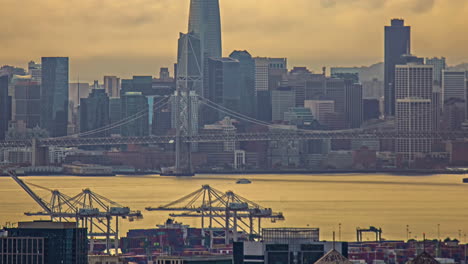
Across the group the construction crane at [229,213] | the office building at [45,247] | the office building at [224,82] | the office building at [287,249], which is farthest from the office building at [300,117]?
the office building at [45,247]

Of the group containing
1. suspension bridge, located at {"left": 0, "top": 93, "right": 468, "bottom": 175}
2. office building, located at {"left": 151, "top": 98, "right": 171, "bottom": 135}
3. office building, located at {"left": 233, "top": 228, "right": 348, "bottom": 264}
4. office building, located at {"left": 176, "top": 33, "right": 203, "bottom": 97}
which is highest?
office building, located at {"left": 176, "top": 33, "right": 203, "bottom": 97}

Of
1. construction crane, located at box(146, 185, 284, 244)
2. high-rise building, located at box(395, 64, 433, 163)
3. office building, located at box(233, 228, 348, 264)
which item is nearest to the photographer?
office building, located at box(233, 228, 348, 264)

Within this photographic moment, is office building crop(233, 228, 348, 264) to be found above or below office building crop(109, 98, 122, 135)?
below

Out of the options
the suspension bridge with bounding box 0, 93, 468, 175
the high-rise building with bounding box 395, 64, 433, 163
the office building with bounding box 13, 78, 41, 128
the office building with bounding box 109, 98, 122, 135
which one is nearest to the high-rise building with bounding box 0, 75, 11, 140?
the office building with bounding box 13, 78, 41, 128

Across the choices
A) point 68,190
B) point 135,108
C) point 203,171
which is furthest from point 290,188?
point 135,108

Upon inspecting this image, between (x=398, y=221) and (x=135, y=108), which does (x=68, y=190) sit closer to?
(x=398, y=221)

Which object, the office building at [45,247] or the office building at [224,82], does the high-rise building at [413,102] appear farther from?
the office building at [45,247]

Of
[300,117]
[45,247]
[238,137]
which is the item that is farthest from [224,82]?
[45,247]

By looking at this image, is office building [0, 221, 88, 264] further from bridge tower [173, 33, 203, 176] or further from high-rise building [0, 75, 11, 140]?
high-rise building [0, 75, 11, 140]

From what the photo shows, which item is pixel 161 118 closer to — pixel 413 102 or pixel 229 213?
pixel 413 102
